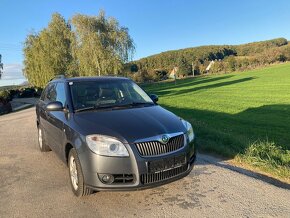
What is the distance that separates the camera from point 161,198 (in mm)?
4773

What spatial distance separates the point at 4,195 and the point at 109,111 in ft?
6.66

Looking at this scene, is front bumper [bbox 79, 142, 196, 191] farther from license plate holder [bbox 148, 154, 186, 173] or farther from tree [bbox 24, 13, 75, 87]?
tree [bbox 24, 13, 75, 87]

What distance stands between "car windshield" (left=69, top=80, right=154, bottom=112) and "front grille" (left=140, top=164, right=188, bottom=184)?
1407 millimetres

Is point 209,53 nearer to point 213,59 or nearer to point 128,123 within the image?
point 213,59

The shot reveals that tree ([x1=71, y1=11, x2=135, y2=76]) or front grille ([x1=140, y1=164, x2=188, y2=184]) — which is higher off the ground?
tree ([x1=71, y1=11, x2=135, y2=76])

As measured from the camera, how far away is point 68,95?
18.7 ft

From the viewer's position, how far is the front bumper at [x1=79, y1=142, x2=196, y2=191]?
14.2ft

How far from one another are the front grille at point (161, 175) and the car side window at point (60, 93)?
2.11m

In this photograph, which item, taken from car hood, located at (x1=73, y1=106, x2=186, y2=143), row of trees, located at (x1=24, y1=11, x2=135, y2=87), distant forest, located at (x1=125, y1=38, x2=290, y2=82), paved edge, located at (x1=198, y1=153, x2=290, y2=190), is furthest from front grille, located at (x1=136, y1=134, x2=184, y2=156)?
distant forest, located at (x1=125, y1=38, x2=290, y2=82)

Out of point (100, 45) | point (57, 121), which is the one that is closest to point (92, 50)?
point (100, 45)

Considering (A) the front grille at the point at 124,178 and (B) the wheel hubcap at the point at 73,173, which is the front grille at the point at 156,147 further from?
(B) the wheel hubcap at the point at 73,173

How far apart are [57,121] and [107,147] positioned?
69.6 inches

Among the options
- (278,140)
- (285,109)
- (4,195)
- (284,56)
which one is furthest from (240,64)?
(4,195)

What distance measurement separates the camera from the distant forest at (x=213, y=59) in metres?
105
